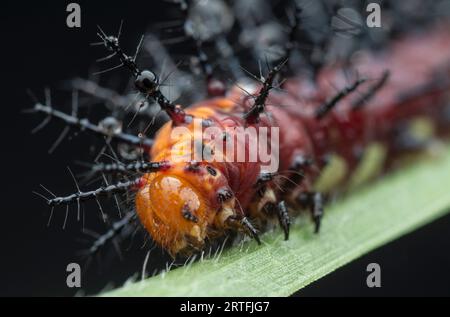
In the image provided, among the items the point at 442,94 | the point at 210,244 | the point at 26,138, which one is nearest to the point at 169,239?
the point at 210,244

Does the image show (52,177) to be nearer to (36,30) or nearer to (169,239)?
(36,30)

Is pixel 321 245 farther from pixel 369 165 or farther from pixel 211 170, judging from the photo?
pixel 369 165

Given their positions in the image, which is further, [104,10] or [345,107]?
[104,10]

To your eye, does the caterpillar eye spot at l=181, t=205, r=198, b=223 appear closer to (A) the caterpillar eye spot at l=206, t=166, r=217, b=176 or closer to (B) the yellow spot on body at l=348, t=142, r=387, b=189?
(A) the caterpillar eye spot at l=206, t=166, r=217, b=176

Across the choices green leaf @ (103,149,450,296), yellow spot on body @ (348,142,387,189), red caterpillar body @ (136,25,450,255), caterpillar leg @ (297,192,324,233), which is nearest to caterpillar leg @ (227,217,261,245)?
red caterpillar body @ (136,25,450,255)

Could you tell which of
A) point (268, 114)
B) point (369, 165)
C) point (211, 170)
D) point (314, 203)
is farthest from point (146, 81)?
point (369, 165)

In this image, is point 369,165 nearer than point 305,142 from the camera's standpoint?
No

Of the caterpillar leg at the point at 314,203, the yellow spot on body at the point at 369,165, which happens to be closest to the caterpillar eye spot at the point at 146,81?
the caterpillar leg at the point at 314,203

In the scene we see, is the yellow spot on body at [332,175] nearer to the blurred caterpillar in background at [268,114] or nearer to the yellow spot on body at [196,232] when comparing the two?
the blurred caterpillar in background at [268,114]
